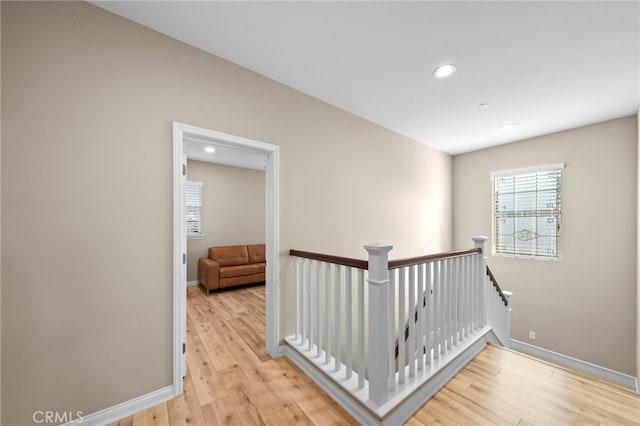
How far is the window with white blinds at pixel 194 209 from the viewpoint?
502cm

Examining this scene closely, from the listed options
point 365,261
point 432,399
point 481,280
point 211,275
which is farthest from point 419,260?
point 211,275

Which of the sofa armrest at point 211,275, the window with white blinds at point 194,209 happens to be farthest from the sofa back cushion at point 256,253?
the window with white blinds at point 194,209

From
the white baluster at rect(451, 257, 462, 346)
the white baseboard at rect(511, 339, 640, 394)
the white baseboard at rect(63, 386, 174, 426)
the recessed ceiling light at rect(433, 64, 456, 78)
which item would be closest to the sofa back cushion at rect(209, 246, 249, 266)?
the white baseboard at rect(63, 386, 174, 426)

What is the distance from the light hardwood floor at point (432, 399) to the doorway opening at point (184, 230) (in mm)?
215

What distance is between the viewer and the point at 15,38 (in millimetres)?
1299

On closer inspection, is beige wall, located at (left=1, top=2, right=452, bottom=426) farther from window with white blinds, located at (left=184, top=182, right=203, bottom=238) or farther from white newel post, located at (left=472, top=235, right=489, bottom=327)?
window with white blinds, located at (left=184, top=182, right=203, bottom=238)

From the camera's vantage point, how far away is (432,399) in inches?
67.6

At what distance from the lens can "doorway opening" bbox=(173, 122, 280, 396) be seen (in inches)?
68.8

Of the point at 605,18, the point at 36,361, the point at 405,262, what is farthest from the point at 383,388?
the point at 605,18

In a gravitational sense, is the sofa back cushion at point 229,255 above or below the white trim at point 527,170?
below

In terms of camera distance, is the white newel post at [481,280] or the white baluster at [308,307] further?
the white newel post at [481,280]

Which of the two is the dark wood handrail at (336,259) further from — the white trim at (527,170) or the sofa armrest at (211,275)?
the white trim at (527,170)

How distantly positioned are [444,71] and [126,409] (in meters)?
3.66

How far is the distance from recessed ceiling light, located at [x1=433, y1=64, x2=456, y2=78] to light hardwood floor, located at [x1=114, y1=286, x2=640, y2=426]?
2.71 metres
